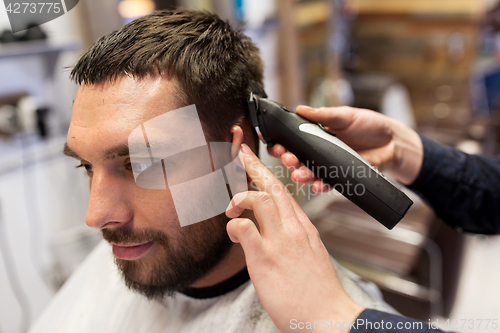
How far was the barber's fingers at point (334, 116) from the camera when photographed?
0.81 m

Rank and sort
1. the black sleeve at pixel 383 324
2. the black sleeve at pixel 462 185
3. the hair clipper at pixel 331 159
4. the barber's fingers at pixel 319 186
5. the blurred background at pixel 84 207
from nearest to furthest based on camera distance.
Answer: the black sleeve at pixel 383 324 < the hair clipper at pixel 331 159 < the barber's fingers at pixel 319 186 < the black sleeve at pixel 462 185 < the blurred background at pixel 84 207

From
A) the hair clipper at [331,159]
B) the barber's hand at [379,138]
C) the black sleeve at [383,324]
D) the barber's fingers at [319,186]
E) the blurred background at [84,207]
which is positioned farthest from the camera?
the blurred background at [84,207]

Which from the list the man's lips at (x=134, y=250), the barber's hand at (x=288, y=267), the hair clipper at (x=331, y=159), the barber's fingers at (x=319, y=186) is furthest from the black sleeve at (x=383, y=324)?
the man's lips at (x=134, y=250)

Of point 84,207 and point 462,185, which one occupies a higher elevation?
point 462,185

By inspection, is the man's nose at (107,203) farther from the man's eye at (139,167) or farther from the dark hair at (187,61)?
the dark hair at (187,61)

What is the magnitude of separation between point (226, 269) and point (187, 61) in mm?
509

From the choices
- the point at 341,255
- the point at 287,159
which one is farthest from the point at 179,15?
the point at 341,255

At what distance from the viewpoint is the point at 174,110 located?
26.4 inches

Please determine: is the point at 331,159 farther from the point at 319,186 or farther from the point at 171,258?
the point at 171,258

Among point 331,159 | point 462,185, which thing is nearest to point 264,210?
point 331,159

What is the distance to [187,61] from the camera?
69 centimetres

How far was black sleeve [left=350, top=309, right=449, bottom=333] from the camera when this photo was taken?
A: 0.51m

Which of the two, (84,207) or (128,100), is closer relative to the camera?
(128,100)

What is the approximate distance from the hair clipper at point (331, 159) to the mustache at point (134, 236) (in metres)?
0.32
